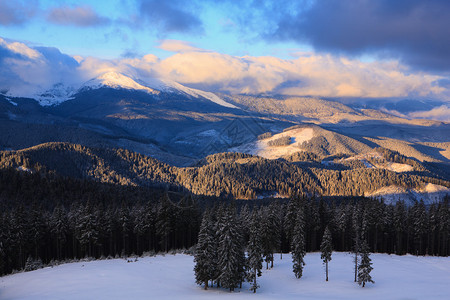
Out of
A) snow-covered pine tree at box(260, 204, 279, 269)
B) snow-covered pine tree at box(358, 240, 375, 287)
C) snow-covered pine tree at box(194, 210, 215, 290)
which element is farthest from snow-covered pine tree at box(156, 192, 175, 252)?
snow-covered pine tree at box(358, 240, 375, 287)

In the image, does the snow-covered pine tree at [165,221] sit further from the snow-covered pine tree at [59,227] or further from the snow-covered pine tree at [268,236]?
the snow-covered pine tree at [268,236]

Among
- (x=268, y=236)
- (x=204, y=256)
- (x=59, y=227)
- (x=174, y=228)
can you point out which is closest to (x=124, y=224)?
(x=174, y=228)

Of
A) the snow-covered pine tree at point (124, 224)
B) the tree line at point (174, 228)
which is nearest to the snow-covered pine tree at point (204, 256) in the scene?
the tree line at point (174, 228)

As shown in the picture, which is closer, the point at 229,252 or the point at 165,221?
the point at 229,252

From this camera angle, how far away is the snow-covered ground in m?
58.1

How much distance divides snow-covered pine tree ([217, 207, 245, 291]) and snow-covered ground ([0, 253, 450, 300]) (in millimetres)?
2185

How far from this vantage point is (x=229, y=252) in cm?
6247

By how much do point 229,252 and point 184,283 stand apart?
10.3 metres

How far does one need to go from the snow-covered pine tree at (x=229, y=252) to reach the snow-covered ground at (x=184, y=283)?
7.17 feet

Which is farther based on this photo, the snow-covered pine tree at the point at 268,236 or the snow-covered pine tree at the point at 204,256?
the snow-covered pine tree at the point at 268,236

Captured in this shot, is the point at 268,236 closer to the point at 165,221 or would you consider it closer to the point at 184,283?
the point at 184,283

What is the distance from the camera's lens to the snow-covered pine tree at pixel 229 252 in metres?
62.5

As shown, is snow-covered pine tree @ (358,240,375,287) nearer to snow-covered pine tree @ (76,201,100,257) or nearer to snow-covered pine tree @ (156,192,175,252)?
snow-covered pine tree @ (156,192,175,252)

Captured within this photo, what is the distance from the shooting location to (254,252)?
66875 mm
